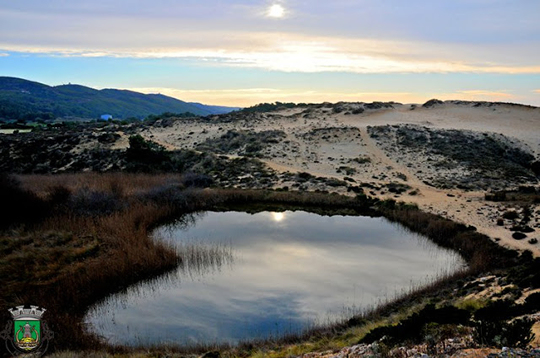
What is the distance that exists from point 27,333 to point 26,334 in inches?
2.8

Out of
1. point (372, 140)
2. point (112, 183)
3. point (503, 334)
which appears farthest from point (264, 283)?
point (372, 140)

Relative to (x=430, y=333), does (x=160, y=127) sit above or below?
above

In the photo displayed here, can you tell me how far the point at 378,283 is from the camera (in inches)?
714

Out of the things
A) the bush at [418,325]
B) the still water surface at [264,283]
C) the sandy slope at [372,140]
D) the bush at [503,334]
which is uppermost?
the sandy slope at [372,140]

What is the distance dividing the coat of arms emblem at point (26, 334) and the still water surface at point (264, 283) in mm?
2398

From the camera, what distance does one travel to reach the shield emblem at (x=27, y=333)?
36.7 feet

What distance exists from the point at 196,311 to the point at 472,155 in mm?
43392

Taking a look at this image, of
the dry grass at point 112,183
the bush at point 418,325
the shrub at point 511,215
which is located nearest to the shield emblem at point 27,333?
the bush at point 418,325

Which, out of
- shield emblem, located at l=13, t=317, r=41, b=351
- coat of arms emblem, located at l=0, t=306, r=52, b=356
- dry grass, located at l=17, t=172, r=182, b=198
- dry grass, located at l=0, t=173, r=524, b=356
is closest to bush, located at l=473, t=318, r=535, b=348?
dry grass, located at l=0, t=173, r=524, b=356

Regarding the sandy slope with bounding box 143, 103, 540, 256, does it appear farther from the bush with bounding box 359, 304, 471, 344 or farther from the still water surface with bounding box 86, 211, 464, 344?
the bush with bounding box 359, 304, 471, 344

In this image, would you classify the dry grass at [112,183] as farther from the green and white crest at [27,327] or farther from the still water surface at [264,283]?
the green and white crest at [27,327]

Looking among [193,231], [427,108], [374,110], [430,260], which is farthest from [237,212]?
[427,108]

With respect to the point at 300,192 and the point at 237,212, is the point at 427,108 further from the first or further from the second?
the point at 237,212

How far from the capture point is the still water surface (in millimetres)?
14609
